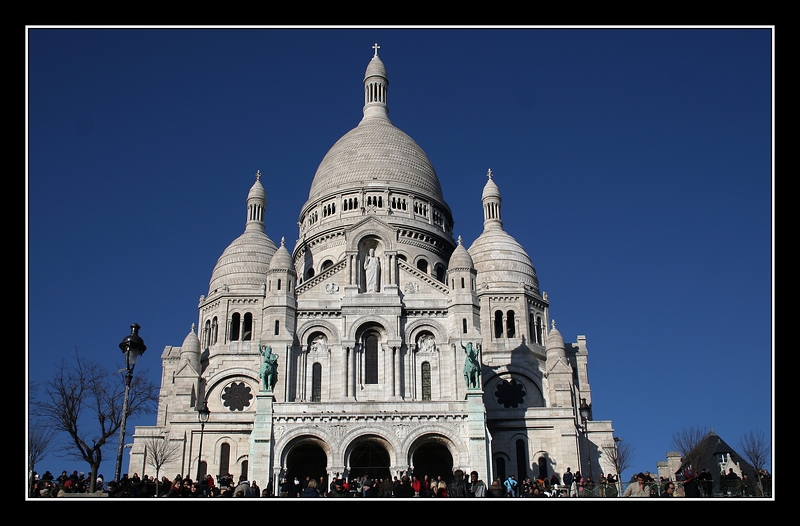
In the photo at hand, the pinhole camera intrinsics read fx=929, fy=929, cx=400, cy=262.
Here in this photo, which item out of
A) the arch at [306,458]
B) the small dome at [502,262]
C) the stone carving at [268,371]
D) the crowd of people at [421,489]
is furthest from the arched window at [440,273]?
the crowd of people at [421,489]

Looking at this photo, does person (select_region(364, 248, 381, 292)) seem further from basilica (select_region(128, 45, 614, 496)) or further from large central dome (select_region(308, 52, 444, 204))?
large central dome (select_region(308, 52, 444, 204))

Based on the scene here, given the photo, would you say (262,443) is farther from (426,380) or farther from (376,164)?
(376,164)

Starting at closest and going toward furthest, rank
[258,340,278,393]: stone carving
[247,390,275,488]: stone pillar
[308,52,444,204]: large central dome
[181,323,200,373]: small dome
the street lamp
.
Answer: [247,390,275,488]: stone pillar
[258,340,278,393]: stone carving
the street lamp
[181,323,200,373]: small dome
[308,52,444,204]: large central dome

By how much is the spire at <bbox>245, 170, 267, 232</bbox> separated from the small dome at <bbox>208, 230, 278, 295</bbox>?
2378mm

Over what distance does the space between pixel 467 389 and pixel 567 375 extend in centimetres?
1321

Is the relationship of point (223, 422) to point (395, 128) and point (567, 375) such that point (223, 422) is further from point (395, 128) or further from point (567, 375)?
point (395, 128)

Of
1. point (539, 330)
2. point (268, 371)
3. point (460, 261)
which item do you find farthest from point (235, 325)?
point (539, 330)

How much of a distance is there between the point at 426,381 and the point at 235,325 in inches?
728

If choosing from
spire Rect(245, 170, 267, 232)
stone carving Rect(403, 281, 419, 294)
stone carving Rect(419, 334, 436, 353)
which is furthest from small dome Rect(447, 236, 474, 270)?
spire Rect(245, 170, 267, 232)

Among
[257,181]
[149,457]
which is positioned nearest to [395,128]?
[257,181]

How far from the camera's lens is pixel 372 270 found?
176ft

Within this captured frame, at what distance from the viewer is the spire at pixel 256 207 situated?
71562mm

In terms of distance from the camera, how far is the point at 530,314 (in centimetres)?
6266

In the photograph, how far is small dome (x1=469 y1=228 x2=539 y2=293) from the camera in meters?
63.8
